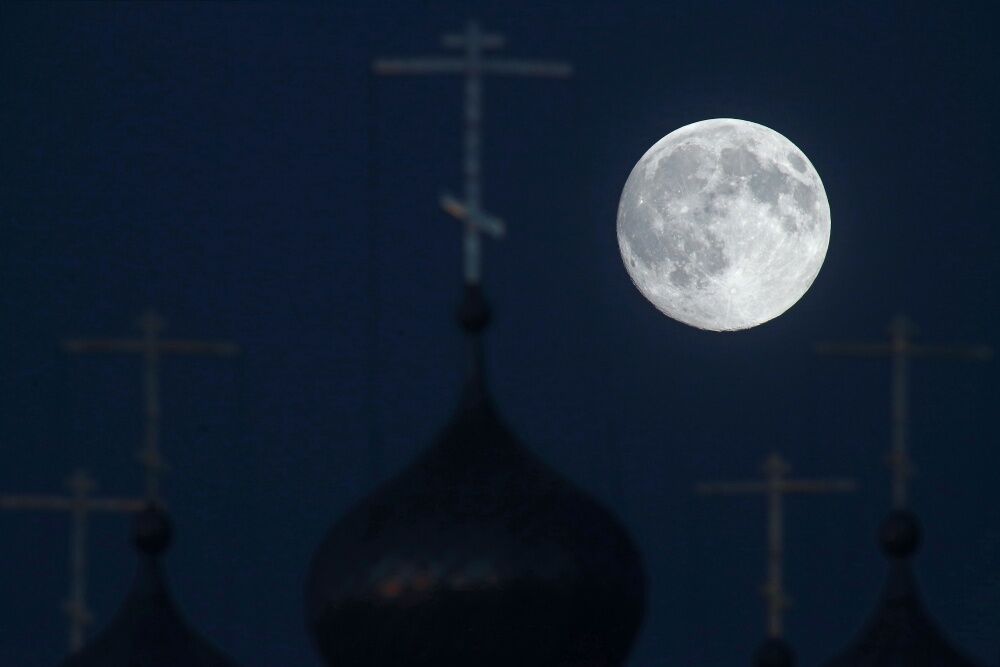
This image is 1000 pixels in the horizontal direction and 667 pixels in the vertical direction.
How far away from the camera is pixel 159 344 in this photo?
33.7 metres

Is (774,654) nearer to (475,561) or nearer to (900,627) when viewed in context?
(900,627)

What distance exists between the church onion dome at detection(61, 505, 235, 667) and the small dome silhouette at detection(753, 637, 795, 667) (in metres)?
5.00

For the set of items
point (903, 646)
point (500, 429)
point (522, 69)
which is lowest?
point (903, 646)

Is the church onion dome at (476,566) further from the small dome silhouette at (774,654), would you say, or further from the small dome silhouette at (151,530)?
the small dome silhouette at (151,530)

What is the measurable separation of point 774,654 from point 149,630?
5.87 metres

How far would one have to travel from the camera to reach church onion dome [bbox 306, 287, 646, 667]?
32.8m

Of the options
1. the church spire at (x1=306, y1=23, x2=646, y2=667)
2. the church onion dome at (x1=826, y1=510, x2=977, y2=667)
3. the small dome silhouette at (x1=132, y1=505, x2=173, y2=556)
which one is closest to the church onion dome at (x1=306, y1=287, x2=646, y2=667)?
the church spire at (x1=306, y1=23, x2=646, y2=667)

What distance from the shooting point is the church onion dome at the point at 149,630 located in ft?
110

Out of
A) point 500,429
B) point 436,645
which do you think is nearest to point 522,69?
point 500,429

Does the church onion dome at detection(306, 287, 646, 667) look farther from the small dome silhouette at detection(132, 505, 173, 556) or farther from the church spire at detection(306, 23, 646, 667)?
the small dome silhouette at detection(132, 505, 173, 556)

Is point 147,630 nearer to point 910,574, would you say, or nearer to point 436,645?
point 436,645

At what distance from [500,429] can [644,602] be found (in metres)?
2.25

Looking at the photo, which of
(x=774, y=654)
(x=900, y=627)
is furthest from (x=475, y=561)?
(x=900, y=627)

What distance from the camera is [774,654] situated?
3325 centimetres
